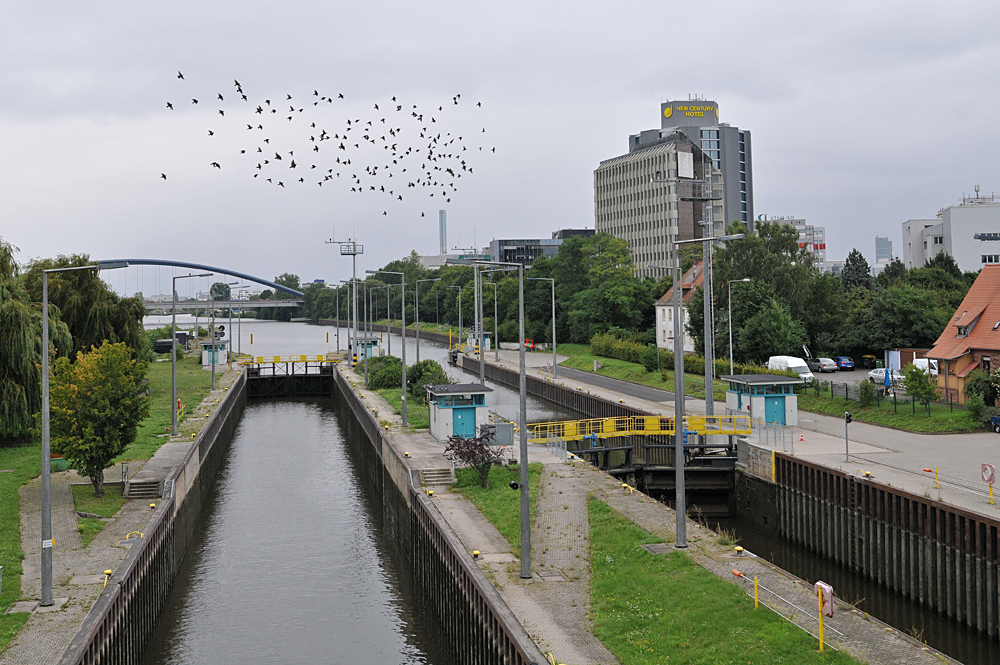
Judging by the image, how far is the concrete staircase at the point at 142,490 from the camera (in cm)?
2956

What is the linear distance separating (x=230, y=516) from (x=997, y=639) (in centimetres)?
2536

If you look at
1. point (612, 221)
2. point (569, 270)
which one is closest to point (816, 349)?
point (569, 270)

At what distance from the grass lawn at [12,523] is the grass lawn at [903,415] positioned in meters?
31.7

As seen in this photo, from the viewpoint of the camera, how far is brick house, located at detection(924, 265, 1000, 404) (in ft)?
138

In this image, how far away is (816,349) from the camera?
68.4 meters

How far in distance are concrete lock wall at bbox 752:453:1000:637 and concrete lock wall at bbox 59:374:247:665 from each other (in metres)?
18.6

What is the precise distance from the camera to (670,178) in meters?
146

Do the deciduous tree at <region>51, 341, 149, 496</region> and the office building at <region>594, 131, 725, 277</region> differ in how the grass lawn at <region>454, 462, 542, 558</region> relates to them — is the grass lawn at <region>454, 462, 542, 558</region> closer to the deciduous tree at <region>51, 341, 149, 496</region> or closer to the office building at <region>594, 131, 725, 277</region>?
the deciduous tree at <region>51, 341, 149, 496</region>

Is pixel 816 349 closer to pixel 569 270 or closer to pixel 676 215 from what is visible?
pixel 569 270

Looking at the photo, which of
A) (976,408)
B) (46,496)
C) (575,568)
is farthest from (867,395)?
(46,496)

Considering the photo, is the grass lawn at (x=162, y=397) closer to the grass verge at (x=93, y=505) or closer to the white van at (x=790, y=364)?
the grass verge at (x=93, y=505)

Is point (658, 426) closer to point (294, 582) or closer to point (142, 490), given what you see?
point (294, 582)

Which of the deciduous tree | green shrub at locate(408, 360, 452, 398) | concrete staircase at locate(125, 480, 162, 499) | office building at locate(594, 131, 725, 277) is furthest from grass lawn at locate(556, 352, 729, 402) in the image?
office building at locate(594, 131, 725, 277)

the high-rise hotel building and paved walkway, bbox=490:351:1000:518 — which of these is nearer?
paved walkway, bbox=490:351:1000:518
